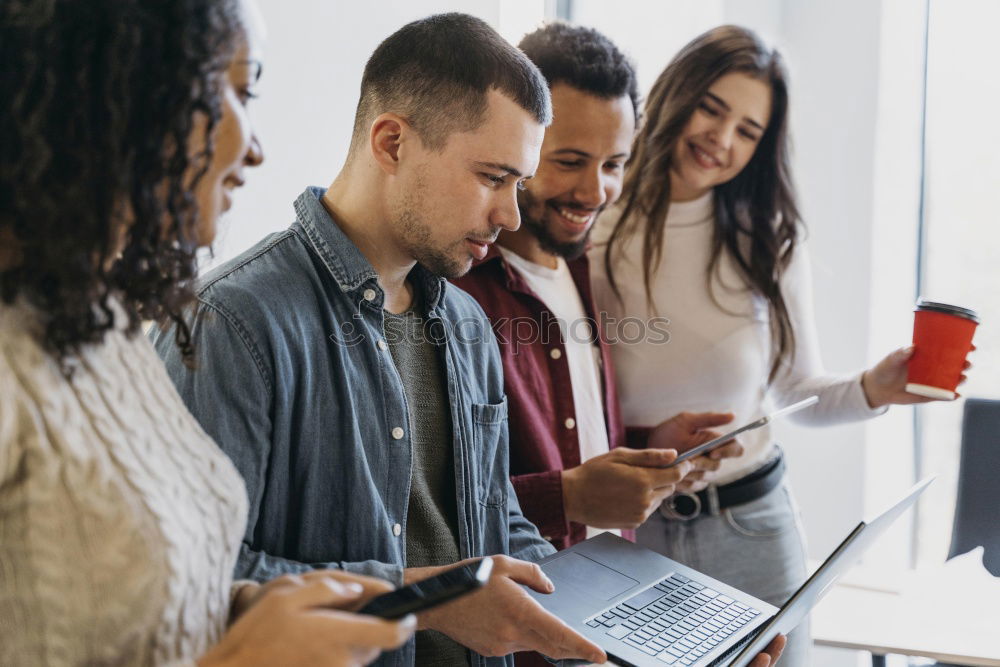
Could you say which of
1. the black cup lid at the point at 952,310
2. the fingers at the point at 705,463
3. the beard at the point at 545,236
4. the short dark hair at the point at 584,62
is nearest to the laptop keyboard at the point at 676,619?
the fingers at the point at 705,463

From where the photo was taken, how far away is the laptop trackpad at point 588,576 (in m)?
1.11

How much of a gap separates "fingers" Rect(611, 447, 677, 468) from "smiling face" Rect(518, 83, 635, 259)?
0.41 meters

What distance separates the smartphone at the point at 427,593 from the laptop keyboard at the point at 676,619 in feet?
1.34

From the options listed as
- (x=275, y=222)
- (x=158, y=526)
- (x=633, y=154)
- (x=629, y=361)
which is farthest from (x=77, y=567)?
(x=633, y=154)

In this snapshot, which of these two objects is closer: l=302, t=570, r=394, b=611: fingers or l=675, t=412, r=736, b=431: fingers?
l=302, t=570, r=394, b=611: fingers

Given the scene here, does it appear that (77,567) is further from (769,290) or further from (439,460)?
(769,290)

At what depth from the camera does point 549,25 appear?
5.21ft

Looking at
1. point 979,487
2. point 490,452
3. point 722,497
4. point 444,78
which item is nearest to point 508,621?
point 490,452

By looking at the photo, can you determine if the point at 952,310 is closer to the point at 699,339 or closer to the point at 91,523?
the point at 699,339

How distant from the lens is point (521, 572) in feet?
3.14

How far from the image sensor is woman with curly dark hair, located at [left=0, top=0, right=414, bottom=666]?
56 cm

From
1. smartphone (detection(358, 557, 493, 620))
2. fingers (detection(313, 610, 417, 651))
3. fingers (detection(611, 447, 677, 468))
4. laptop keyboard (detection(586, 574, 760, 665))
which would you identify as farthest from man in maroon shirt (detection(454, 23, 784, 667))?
fingers (detection(313, 610, 417, 651))

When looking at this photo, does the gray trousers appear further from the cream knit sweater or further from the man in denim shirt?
the cream knit sweater

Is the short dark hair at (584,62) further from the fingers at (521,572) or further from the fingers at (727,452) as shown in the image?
the fingers at (521,572)
